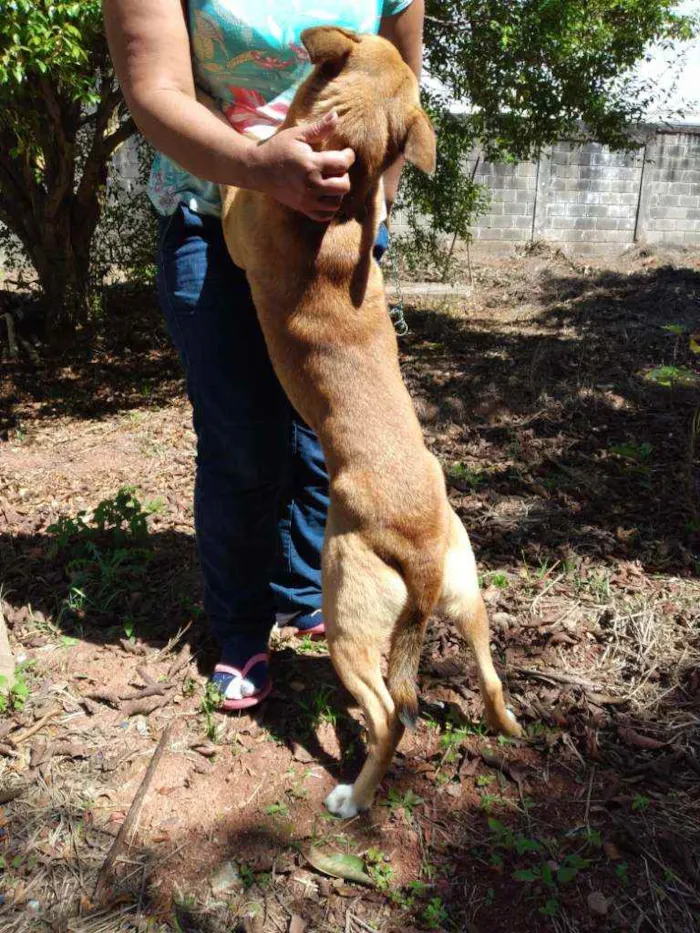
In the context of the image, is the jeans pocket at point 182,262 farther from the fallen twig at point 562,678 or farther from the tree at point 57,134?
the tree at point 57,134

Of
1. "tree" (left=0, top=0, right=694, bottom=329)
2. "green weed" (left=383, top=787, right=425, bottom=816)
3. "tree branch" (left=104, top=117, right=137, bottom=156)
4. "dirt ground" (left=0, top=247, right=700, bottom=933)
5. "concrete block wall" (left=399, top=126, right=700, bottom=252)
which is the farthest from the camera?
"concrete block wall" (left=399, top=126, right=700, bottom=252)

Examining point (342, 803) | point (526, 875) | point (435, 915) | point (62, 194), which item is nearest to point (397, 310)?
point (62, 194)

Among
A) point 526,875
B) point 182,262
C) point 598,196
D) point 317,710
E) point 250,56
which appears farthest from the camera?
point 598,196

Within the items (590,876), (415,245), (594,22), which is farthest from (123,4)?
(415,245)

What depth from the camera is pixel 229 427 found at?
8.48 feet

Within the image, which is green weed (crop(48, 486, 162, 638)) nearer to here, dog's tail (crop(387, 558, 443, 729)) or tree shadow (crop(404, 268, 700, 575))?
dog's tail (crop(387, 558, 443, 729))

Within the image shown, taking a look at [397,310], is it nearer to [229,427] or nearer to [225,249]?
[225,249]

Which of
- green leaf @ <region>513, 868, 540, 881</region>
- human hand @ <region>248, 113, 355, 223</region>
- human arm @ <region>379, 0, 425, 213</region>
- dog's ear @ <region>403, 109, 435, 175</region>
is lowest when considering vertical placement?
green leaf @ <region>513, 868, 540, 881</region>

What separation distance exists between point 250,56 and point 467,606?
6.19ft

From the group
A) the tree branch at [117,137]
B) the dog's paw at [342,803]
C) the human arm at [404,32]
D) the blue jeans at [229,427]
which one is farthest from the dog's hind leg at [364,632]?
the tree branch at [117,137]

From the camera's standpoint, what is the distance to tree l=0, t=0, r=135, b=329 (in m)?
4.54

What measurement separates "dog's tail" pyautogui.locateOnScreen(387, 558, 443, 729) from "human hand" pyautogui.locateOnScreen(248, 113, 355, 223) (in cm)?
112

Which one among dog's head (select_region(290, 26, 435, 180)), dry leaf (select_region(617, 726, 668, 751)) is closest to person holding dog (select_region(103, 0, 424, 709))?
dog's head (select_region(290, 26, 435, 180))

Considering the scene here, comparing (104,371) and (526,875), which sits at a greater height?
(104,371)
